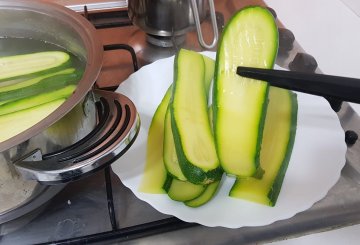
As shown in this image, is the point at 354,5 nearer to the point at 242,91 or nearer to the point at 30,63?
the point at 242,91

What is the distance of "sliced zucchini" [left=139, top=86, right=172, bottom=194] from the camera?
45 cm

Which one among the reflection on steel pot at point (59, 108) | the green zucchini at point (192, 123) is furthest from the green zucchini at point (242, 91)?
the reflection on steel pot at point (59, 108)

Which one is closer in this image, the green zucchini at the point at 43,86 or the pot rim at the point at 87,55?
the pot rim at the point at 87,55

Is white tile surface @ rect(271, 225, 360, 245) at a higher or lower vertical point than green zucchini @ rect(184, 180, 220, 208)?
lower

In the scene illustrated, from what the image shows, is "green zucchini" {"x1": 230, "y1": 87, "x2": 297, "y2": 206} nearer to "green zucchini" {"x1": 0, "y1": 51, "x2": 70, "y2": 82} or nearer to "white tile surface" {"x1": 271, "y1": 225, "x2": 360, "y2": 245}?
"white tile surface" {"x1": 271, "y1": 225, "x2": 360, "y2": 245}

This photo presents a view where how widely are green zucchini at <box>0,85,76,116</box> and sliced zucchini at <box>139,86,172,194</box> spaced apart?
121 mm

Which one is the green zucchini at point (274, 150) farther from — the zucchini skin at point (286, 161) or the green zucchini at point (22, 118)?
the green zucchini at point (22, 118)

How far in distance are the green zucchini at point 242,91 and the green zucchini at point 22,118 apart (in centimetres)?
20

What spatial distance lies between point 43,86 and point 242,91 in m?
0.25

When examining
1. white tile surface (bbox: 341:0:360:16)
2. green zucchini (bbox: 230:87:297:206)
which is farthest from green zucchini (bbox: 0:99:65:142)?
white tile surface (bbox: 341:0:360:16)

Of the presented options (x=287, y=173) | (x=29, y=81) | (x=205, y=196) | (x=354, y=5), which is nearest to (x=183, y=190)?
(x=205, y=196)

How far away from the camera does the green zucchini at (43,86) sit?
474 millimetres

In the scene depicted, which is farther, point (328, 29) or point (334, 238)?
point (328, 29)

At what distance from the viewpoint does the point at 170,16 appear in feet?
2.04
